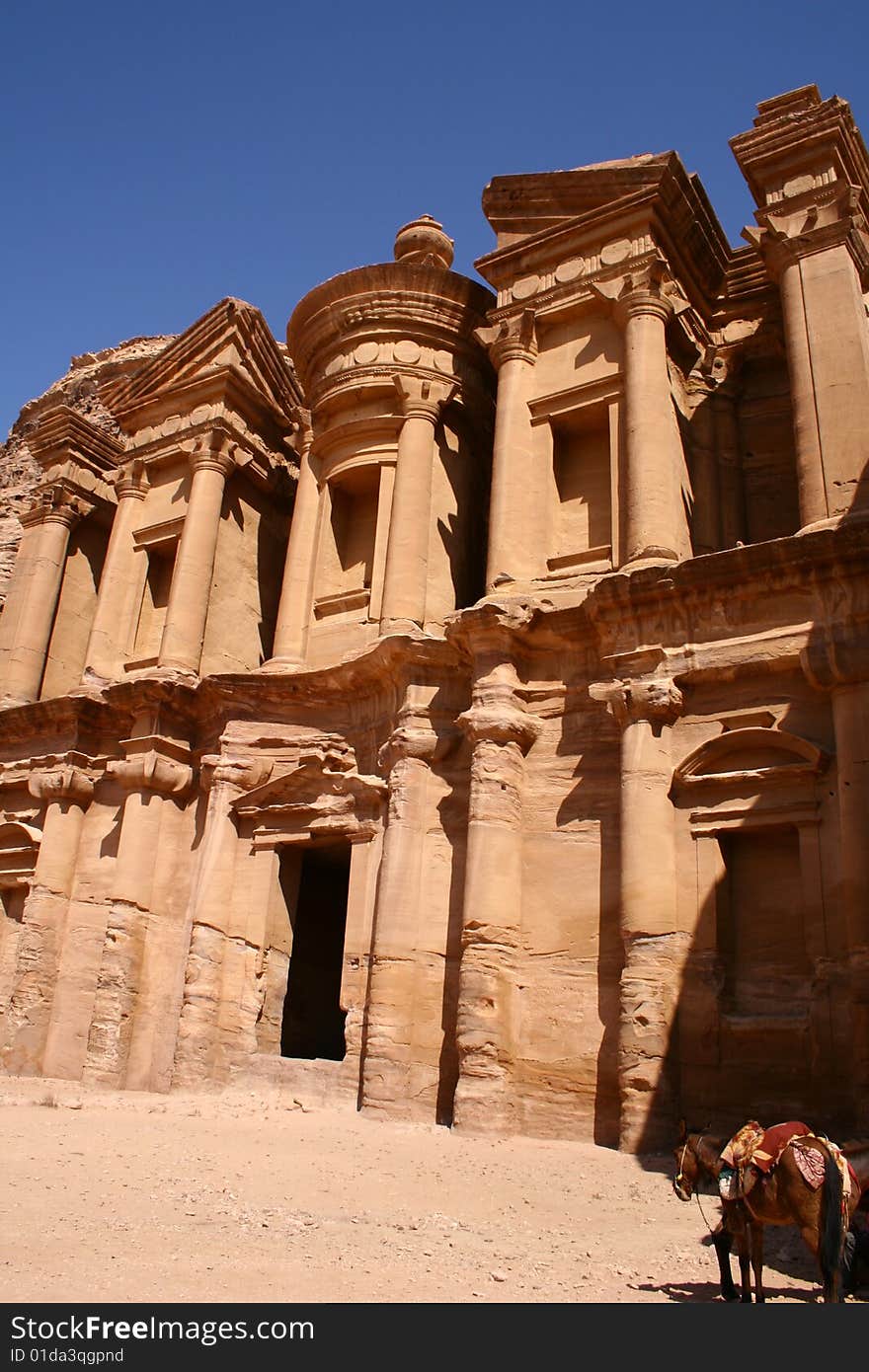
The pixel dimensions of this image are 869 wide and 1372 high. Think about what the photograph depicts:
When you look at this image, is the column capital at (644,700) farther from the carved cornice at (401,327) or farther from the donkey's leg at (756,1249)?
the carved cornice at (401,327)

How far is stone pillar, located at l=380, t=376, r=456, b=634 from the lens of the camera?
50.5 ft

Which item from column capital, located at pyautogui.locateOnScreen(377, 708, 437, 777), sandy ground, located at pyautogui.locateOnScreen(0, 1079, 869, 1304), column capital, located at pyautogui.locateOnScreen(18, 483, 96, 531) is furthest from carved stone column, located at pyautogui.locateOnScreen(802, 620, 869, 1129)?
column capital, located at pyautogui.locateOnScreen(18, 483, 96, 531)

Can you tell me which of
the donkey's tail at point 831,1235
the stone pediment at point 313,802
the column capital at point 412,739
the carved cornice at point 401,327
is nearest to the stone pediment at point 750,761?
the column capital at point 412,739

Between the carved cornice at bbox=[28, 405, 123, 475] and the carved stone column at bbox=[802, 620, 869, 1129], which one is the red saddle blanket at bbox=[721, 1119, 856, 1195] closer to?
the carved stone column at bbox=[802, 620, 869, 1129]

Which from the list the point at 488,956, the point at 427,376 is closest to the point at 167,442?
the point at 427,376

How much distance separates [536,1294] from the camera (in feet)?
19.0

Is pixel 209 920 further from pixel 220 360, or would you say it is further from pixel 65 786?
pixel 220 360

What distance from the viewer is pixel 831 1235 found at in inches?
203

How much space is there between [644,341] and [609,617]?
4049 millimetres

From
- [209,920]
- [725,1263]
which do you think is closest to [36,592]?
[209,920]

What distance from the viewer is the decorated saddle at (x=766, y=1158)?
532 centimetres
